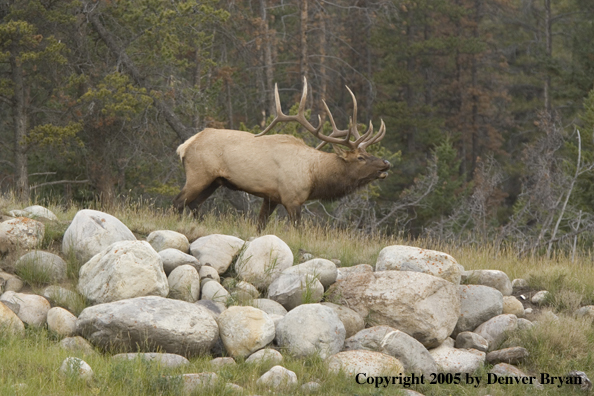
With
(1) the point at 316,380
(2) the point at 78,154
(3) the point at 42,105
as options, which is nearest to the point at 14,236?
(1) the point at 316,380

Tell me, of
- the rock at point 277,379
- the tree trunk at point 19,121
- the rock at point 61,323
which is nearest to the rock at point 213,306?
the rock at point 277,379

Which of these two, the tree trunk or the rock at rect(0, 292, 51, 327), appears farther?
the tree trunk

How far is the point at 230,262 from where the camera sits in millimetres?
7812

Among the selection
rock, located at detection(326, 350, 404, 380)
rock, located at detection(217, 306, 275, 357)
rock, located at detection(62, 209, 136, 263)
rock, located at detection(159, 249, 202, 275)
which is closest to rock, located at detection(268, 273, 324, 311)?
rock, located at detection(217, 306, 275, 357)

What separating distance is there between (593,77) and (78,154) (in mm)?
17218

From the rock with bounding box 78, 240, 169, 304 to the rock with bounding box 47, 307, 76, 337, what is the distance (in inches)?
15.1

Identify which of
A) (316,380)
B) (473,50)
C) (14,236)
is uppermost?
(473,50)

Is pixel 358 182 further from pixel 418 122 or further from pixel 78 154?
pixel 418 122

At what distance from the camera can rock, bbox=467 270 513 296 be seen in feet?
28.3

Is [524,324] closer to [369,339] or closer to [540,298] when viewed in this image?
[540,298]

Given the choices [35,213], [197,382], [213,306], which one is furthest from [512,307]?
[35,213]

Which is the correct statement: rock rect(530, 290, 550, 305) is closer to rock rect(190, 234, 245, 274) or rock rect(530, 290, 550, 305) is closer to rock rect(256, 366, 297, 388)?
rock rect(190, 234, 245, 274)

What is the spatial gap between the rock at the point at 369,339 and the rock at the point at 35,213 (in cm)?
383

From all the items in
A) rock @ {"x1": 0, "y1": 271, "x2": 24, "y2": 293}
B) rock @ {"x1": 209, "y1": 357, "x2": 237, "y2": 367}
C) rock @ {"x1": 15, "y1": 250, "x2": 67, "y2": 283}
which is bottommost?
rock @ {"x1": 209, "y1": 357, "x2": 237, "y2": 367}
